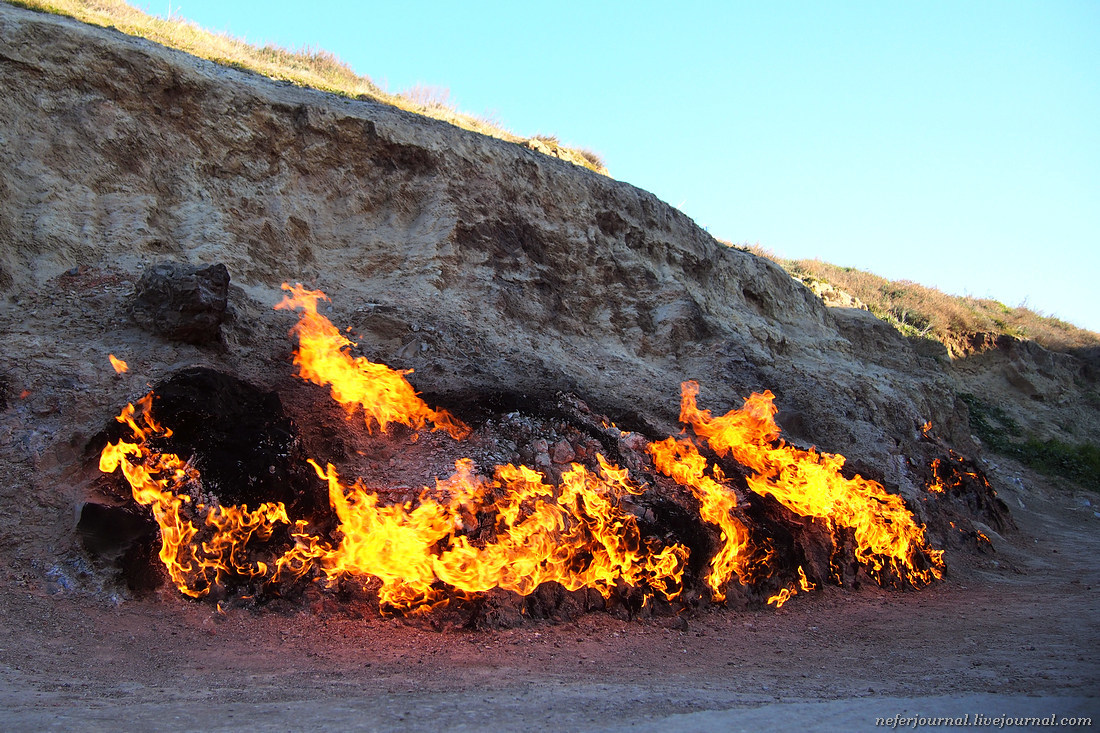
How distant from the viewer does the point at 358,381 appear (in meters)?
7.74

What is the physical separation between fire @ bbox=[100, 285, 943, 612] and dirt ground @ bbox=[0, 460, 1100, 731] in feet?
1.37

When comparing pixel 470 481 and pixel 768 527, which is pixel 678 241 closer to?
pixel 768 527

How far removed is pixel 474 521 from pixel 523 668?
1.69m

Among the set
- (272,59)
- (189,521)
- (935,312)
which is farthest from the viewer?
(935,312)

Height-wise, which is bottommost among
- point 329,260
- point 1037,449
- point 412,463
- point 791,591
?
point 791,591

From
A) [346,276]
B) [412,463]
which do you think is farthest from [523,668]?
[346,276]

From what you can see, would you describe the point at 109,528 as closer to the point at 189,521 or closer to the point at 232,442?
the point at 189,521

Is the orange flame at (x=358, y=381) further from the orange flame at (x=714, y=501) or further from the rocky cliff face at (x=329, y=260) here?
the orange flame at (x=714, y=501)

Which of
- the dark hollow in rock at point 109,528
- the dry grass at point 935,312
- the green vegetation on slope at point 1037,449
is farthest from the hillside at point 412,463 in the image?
the dry grass at point 935,312

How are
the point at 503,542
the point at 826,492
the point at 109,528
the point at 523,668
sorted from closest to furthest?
the point at 523,668
the point at 109,528
the point at 503,542
the point at 826,492

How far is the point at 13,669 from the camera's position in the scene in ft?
13.7

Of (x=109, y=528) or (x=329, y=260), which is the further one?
(x=329, y=260)

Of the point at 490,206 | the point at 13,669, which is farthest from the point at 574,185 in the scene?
the point at 13,669

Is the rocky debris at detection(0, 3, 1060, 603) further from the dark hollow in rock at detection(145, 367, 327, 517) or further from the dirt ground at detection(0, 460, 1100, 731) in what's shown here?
the dirt ground at detection(0, 460, 1100, 731)
